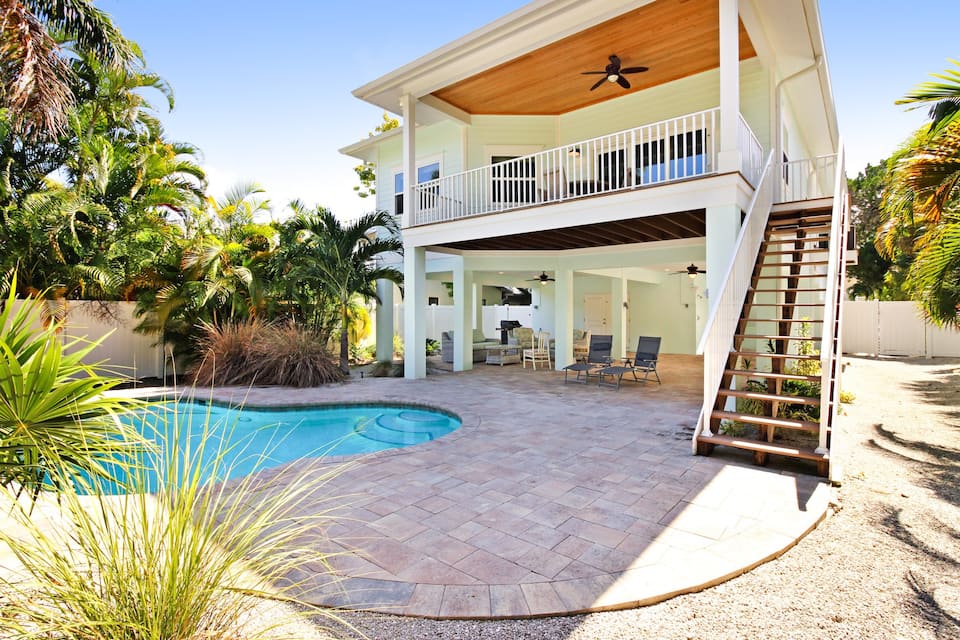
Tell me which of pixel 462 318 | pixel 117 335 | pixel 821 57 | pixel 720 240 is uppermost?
pixel 821 57

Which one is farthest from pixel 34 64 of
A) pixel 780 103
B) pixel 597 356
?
pixel 780 103

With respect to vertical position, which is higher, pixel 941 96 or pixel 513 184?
pixel 513 184

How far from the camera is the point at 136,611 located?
5.42 ft

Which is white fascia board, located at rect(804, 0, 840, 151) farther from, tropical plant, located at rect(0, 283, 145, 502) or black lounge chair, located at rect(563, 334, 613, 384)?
tropical plant, located at rect(0, 283, 145, 502)

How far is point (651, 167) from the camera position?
8.99m

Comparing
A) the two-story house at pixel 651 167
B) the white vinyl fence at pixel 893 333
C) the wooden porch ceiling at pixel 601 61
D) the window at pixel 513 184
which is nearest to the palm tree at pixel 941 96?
the two-story house at pixel 651 167

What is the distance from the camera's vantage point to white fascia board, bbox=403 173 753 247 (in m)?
7.07

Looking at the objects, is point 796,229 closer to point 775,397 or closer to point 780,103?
point 780,103

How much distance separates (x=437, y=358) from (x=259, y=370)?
6826 millimetres

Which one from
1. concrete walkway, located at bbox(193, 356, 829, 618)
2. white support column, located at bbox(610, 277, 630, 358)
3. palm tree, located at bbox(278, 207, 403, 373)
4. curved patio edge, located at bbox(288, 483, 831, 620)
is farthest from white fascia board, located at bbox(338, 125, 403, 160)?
curved patio edge, located at bbox(288, 483, 831, 620)

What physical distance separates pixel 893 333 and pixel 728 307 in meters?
15.0

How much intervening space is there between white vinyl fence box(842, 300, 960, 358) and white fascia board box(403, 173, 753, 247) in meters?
12.8

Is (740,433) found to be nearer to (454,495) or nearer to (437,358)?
(454,495)

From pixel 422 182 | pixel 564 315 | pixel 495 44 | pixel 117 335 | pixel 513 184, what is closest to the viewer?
pixel 495 44
